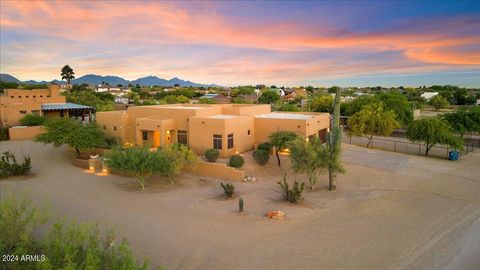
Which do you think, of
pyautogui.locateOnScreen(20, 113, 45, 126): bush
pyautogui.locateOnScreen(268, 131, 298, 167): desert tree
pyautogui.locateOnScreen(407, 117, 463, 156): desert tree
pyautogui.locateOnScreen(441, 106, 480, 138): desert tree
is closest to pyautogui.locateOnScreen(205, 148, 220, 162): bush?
pyautogui.locateOnScreen(268, 131, 298, 167): desert tree

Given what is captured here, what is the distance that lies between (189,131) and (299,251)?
18435 millimetres

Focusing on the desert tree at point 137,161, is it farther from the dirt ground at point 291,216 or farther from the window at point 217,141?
the window at point 217,141

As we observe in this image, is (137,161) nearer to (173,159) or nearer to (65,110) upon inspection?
(173,159)

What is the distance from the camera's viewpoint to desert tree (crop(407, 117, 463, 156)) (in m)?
30.6

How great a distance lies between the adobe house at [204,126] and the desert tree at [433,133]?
27.8 ft

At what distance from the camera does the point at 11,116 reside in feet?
146

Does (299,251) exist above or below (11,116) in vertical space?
below

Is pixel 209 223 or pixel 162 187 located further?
pixel 162 187

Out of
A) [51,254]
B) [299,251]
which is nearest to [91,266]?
[51,254]

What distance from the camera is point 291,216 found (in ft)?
54.8

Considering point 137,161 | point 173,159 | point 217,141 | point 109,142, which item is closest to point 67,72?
point 109,142

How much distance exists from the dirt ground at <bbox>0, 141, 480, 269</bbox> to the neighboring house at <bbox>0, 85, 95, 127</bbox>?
22.5 m

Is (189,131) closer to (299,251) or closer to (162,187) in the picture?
(162,187)

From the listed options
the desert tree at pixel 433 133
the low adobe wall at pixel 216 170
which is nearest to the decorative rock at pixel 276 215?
the low adobe wall at pixel 216 170
